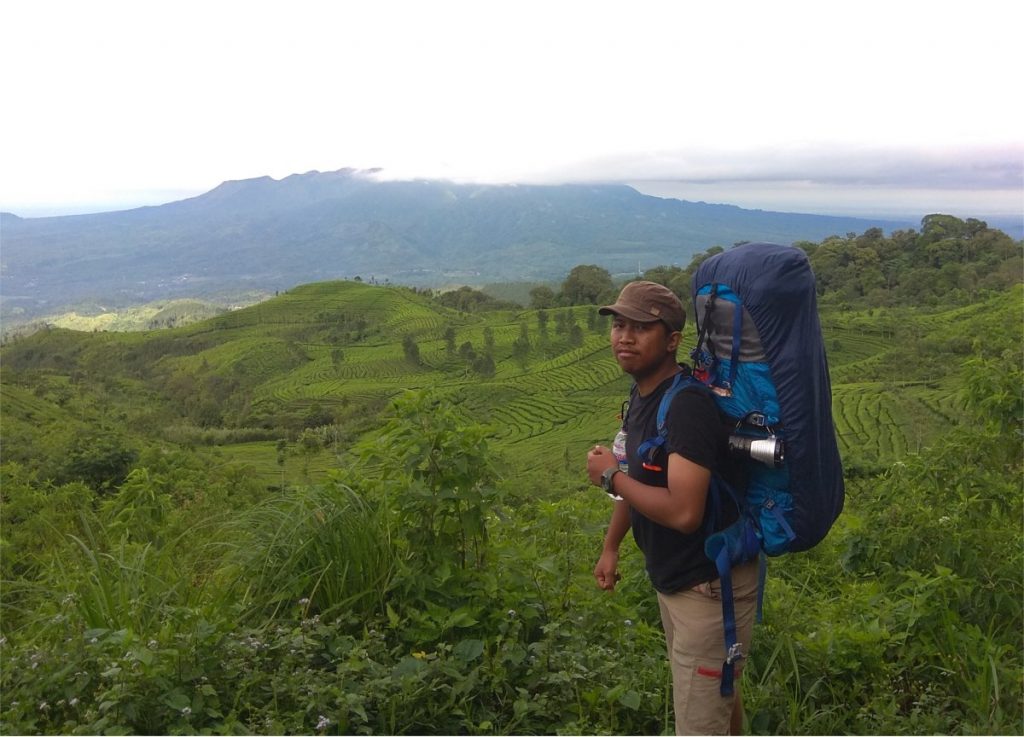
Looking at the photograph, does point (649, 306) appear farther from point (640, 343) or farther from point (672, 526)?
point (672, 526)

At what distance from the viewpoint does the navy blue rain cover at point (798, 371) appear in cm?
171

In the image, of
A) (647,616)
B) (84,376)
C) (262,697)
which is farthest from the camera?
(84,376)

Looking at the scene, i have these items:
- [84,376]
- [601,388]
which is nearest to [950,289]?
[601,388]

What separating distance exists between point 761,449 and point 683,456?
217 mm

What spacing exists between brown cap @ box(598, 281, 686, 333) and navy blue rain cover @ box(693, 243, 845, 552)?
Answer: 22 cm

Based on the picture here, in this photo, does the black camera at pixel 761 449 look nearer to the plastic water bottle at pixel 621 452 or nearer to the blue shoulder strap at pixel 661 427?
the blue shoulder strap at pixel 661 427

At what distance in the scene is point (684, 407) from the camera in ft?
5.75

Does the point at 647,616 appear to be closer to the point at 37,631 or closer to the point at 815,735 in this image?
the point at 815,735

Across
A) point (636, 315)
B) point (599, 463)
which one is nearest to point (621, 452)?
point (599, 463)

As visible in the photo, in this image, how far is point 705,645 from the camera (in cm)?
189

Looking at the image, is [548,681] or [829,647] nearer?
[548,681]

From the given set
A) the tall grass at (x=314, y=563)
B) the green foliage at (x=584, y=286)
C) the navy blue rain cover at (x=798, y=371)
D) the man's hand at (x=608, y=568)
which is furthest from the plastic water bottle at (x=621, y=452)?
the green foliage at (x=584, y=286)

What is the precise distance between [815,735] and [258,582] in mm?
2313

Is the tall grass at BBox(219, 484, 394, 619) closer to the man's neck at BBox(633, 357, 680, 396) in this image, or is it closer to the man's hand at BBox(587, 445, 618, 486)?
the man's hand at BBox(587, 445, 618, 486)
